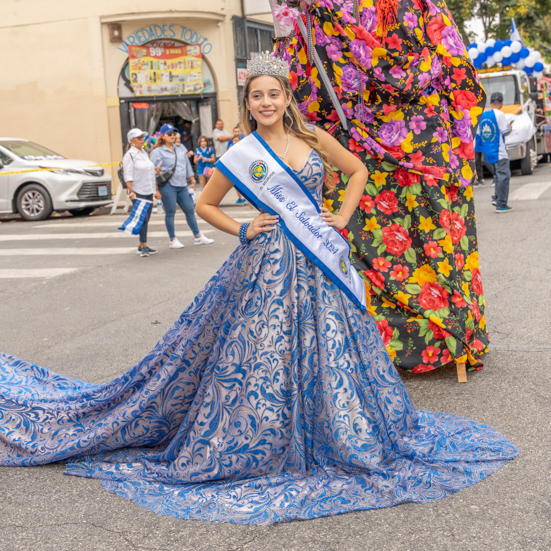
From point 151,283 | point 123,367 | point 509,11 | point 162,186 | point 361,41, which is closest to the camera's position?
point 361,41

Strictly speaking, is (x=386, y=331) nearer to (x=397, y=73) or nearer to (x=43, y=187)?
(x=397, y=73)

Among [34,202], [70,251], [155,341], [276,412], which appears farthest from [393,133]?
[34,202]

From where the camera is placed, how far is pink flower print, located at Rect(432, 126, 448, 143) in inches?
170

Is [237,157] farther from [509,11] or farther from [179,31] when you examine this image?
[509,11]

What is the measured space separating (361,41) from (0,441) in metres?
2.75

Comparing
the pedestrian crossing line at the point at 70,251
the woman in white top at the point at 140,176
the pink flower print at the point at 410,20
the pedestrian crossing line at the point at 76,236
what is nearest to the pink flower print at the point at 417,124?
the pink flower print at the point at 410,20

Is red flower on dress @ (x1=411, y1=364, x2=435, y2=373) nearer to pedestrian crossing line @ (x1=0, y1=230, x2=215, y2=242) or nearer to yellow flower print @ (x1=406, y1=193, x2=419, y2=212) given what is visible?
yellow flower print @ (x1=406, y1=193, x2=419, y2=212)

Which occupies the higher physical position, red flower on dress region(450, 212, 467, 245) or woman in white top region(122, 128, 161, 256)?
woman in white top region(122, 128, 161, 256)

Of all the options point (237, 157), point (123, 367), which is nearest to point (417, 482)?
point (237, 157)

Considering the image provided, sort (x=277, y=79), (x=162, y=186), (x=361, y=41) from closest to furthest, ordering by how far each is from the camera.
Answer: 1. (x=277, y=79)
2. (x=361, y=41)
3. (x=162, y=186)

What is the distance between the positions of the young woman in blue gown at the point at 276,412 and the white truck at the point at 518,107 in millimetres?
14830

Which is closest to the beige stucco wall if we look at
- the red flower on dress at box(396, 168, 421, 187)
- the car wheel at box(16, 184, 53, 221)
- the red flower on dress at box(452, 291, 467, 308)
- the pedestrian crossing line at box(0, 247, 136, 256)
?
the car wheel at box(16, 184, 53, 221)

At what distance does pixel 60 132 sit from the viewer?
21922 mm

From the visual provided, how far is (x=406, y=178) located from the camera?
4410 millimetres
